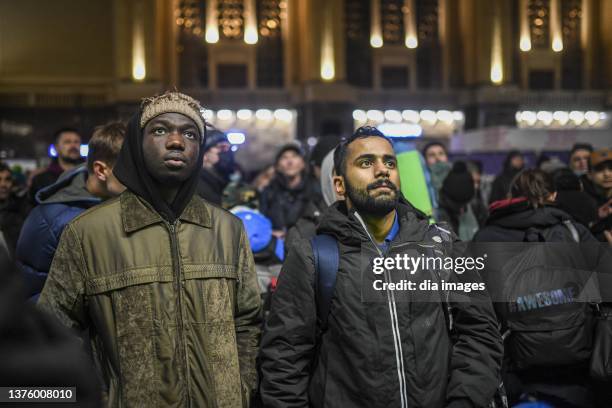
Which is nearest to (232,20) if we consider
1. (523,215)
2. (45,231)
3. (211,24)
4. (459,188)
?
(211,24)

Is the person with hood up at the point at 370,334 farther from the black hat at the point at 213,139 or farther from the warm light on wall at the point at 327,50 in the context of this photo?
the warm light on wall at the point at 327,50

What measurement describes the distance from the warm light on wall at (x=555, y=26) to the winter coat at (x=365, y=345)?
35.4m

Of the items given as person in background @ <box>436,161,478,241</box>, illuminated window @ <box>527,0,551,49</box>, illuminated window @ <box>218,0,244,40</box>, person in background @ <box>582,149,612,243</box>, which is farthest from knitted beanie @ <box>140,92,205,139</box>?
illuminated window @ <box>527,0,551,49</box>

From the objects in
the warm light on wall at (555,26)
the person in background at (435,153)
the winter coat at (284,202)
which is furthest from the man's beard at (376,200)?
the warm light on wall at (555,26)

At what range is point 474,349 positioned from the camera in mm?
2451

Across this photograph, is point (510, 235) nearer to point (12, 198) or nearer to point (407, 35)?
point (12, 198)

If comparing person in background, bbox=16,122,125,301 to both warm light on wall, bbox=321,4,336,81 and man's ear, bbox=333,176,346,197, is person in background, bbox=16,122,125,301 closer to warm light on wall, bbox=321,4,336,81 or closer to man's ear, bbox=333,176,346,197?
man's ear, bbox=333,176,346,197

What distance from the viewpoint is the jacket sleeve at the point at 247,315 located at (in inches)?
100

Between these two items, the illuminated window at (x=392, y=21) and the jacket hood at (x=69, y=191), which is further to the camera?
the illuminated window at (x=392, y=21)

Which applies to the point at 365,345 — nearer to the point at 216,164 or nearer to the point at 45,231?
the point at 45,231

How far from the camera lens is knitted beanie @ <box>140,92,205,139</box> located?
256cm

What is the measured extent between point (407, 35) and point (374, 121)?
5.86 meters

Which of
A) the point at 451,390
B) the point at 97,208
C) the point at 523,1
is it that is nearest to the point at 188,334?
the point at 97,208

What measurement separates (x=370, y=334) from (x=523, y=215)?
165cm
